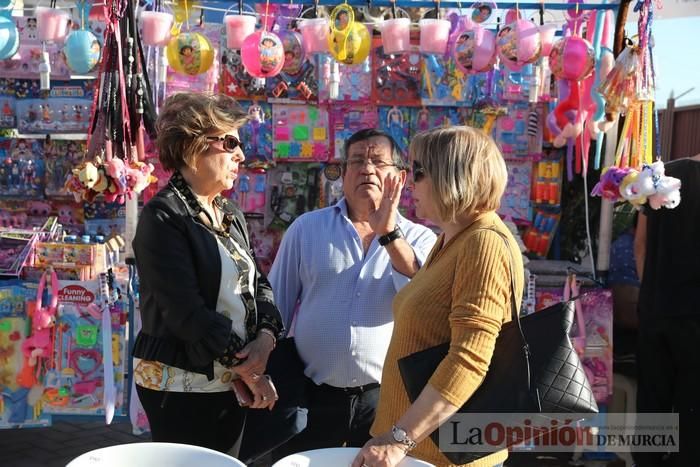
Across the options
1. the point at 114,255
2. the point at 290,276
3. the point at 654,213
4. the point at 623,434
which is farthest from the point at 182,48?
the point at 623,434

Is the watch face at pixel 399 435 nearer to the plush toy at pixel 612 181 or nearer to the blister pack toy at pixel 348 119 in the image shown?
the plush toy at pixel 612 181

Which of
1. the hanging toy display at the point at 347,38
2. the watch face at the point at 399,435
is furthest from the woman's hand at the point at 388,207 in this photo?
the hanging toy display at the point at 347,38

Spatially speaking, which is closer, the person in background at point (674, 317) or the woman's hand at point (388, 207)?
the woman's hand at point (388, 207)

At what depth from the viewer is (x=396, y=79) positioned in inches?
154

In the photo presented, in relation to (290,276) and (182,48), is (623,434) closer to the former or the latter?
(290,276)

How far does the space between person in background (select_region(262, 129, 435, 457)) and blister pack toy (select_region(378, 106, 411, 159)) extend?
175 cm

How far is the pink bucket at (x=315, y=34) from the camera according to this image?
11.1ft

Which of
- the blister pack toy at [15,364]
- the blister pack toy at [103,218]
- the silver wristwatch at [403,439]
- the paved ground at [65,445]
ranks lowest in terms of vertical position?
the paved ground at [65,445]

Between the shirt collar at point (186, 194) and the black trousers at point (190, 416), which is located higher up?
the shirt collar at point (186, 194)

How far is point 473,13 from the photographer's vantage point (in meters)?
3.58

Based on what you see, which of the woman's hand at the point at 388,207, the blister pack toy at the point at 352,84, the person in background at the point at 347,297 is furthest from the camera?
the blister pack toy at the point at 352,84

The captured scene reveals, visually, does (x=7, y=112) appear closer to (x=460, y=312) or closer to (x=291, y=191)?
(x=291, y=191)

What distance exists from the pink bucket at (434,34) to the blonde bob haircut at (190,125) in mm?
1897

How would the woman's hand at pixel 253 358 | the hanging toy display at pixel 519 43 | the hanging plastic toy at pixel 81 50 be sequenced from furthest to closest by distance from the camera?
1. the hanging toy display at pixel 519 43
2. the hanging plastic toy at pixel 81 50
3. the woman's hand at pixel 253 358
